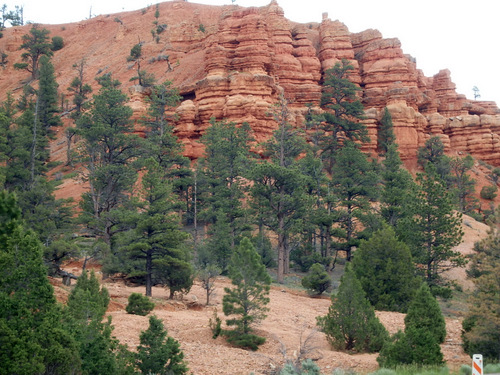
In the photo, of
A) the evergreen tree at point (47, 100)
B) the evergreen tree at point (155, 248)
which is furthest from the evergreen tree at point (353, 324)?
the evergreen tree at point (47, 100)

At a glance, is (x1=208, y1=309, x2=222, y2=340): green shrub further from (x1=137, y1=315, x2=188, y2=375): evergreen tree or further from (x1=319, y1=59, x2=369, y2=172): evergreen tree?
(x1=319, y1=59, x2=369, y2=172): evergreen tree

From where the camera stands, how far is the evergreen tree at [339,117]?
53.8 meters

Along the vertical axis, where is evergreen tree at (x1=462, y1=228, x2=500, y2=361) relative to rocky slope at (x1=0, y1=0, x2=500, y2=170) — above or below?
below

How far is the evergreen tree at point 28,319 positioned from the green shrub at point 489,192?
56623mm

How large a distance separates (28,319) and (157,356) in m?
3.31

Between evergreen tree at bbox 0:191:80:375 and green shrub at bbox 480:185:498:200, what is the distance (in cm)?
5662

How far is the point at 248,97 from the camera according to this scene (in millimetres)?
51406

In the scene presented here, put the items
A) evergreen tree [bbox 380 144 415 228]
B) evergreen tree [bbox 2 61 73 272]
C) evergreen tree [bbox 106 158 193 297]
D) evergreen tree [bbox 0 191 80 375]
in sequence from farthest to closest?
evergreen tree [bbox 380 144 415 228] → evergreen tree [bbox 2 61 73 272] → evergreen tree [bbox 106 158 193 297] → evergreen tree [bbox 0 191 80 375]

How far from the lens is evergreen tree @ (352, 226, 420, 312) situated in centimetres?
2533

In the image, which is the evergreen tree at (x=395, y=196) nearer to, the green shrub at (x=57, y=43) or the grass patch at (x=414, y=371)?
the grass patch at (x=414, y=371)

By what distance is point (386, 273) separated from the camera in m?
25.4

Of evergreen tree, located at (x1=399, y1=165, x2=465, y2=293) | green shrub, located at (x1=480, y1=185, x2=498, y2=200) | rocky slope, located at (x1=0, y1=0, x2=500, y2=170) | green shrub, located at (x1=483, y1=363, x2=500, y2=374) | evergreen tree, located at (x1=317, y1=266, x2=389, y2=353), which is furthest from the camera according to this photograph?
green shrub, located at (x1=480, y1=185, x2=498, y2=200)

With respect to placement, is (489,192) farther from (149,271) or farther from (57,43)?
(57,43)

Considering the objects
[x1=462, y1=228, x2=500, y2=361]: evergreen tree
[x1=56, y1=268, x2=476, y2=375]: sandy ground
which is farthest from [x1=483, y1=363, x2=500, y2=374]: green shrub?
[x1=56, y1=268, x2=476, y2=375]: sandy ground
